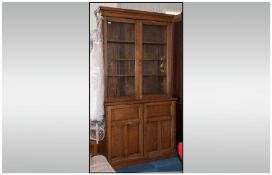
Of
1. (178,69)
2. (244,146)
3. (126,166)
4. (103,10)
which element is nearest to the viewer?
(244,146)

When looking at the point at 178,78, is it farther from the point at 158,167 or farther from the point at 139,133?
the point at 158,167

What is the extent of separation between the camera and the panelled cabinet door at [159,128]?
2.97m

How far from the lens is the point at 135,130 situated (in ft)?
9.53

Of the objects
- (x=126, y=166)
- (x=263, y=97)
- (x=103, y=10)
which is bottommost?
(x=126, y=166)

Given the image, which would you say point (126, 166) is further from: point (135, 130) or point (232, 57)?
point (232, 57)

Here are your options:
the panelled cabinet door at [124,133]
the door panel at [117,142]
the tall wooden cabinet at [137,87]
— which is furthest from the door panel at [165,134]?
the door panel at [117,142]

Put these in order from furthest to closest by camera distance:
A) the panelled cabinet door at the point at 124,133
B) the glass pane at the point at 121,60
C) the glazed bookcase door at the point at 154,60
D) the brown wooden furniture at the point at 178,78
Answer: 1. the brown wooden furniture at the point at 178,78
2. the glazed bookcase door at the point at 154,60
3. the glass pane at the point at 121,60
4. the panelled cabinet door at the point at 124,133

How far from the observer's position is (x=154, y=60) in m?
3.14

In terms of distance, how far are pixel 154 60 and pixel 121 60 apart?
1.32 ft

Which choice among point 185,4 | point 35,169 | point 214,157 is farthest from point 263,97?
point 35,169

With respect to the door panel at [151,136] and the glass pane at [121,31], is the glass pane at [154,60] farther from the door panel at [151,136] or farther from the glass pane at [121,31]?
the door panel at [151,136]

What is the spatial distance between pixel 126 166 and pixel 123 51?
120cm

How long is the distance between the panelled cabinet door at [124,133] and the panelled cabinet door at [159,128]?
0.08 meters

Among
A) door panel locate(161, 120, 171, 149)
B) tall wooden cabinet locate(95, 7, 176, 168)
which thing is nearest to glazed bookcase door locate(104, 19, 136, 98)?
tall wooden cabinet locate(95, 7, 176, 168)
